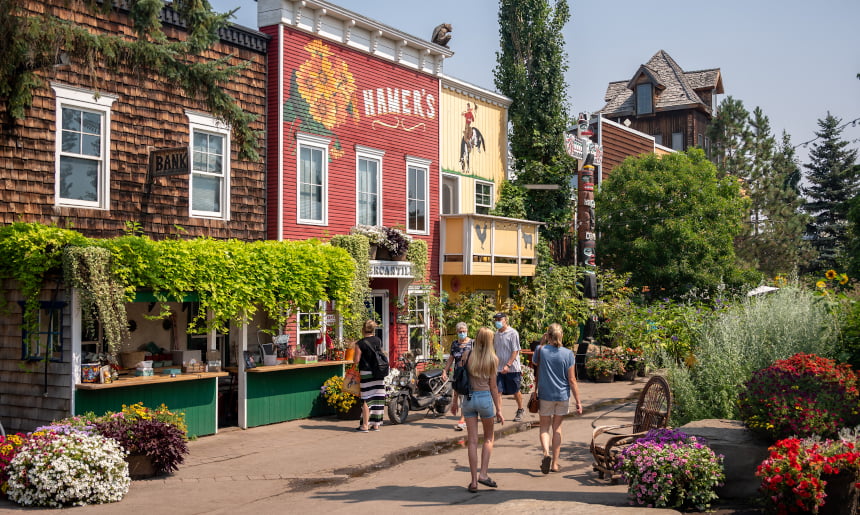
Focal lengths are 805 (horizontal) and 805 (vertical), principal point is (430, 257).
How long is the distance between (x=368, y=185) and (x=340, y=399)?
6289 millimetres

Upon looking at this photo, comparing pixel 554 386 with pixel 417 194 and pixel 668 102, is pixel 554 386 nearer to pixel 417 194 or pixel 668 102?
pixel 417 194

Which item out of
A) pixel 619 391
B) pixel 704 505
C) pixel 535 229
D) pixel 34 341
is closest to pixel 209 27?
pixel 34 341

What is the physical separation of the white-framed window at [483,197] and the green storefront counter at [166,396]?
1200 cm

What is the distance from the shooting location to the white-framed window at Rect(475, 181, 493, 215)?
23.9 m

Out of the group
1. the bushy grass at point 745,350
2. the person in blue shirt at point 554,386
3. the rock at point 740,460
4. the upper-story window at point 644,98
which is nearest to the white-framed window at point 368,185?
the bushy grass at point 745,350

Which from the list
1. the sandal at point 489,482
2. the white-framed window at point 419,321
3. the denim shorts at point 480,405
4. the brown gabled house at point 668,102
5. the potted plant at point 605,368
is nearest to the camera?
the denim shorts at point 480,405

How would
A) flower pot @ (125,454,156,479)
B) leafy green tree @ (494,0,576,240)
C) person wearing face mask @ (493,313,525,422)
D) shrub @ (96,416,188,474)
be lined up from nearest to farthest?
shrub @ (96,416,188,474) → flower pot @ (125,454,156,479) → person wearing face mask @ (493,313,525,422) → leafy green tree @ (494,0,576,240)

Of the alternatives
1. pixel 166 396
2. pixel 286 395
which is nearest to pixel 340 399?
pixel 286 395

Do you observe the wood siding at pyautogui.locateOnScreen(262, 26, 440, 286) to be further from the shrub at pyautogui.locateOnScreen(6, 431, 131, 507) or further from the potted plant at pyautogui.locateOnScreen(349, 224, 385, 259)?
the shrub at pyautogui.locateOnScreen(6, 431, 131, 507)

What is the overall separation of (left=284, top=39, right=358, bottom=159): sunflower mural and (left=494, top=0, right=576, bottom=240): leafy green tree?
8063 millimetres

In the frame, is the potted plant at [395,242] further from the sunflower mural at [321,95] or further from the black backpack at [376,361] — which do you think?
the black backpack at [376,361]

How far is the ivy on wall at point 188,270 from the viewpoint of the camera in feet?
37.5

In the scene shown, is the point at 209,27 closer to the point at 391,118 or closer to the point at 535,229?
the point at 391,118

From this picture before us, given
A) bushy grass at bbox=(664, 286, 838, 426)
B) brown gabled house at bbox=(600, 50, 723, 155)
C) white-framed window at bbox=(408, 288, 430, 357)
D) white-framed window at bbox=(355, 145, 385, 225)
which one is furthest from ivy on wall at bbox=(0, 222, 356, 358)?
brown gabled house at bbox=(600, 50, 723, 155)
